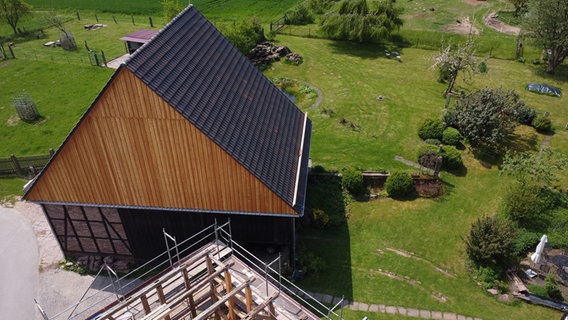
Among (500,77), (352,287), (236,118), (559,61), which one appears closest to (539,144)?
(500,77)

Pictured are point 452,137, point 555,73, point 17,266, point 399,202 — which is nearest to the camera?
point 17,266

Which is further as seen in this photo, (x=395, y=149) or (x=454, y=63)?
(x=454, y=63)

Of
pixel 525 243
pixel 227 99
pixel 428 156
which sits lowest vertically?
pixel 525 243

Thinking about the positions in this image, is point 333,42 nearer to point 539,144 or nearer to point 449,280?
point 539,144

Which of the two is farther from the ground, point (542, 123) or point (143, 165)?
point (143, 165)

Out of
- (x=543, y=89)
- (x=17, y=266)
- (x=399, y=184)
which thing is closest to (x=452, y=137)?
(x=399, y=184)

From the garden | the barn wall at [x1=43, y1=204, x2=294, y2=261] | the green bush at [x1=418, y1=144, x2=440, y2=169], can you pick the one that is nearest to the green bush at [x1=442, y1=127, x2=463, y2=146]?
the garden

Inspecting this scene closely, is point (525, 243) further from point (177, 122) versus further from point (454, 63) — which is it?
point (454, 63)
